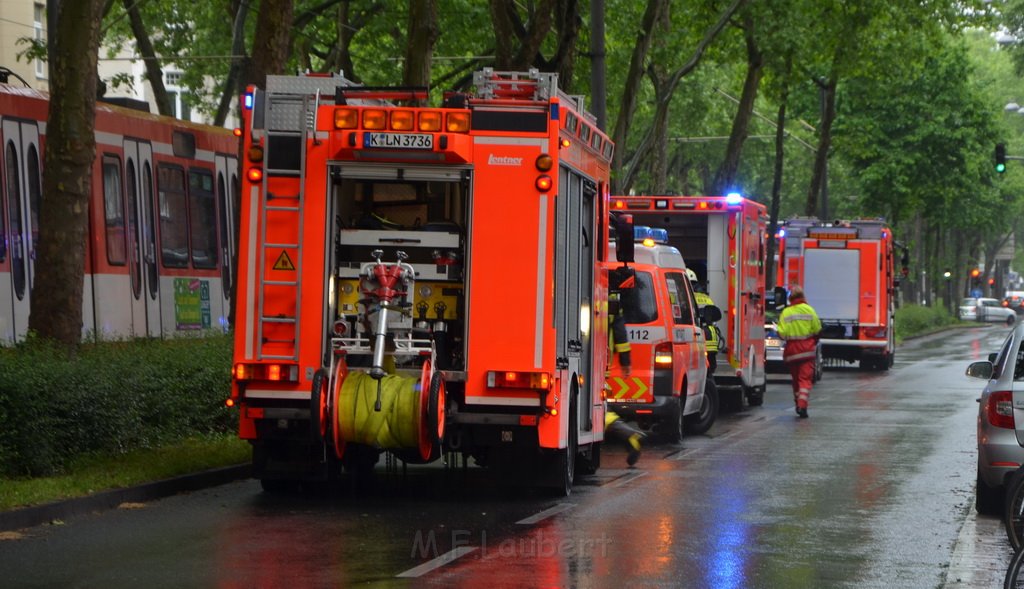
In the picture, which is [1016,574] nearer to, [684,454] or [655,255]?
[684,454]

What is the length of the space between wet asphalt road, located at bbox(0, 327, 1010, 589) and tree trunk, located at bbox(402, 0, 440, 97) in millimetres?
6838

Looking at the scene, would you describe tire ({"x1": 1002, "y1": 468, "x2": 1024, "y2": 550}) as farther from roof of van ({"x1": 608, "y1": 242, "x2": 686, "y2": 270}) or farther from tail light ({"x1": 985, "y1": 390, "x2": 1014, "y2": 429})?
roof of van ({"x1": 608, "y1": 242, "x2": 686, "y2": 270})

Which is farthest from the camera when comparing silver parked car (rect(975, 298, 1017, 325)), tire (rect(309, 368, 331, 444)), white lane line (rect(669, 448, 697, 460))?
silver parked car (rect(975, 298, 1017, 325))

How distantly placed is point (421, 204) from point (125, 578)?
15.8 ft

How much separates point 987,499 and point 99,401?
21.6 feet

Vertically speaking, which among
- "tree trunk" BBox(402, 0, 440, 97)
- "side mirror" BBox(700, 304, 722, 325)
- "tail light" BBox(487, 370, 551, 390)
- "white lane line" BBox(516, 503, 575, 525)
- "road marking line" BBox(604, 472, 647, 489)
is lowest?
"road marking line" BBox(604, 472, 647, 489)

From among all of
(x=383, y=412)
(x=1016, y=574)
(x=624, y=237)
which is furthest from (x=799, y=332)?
(x=1016, y=574)

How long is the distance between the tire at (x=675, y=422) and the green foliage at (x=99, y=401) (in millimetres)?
4814

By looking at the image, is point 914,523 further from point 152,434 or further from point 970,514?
point 152,434

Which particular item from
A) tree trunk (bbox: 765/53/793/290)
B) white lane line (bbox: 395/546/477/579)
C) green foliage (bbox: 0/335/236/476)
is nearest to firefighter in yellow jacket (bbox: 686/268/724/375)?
green foliage (bbox: 0/335/236/476)

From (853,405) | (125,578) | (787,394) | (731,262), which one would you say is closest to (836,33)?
(787,394)

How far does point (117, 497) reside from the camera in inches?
481

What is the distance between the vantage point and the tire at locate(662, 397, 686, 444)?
18422 mm

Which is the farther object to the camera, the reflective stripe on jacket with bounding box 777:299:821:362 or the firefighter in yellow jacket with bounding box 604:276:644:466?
the reflective stripe on jacket with bounding box 777:299:821:362
